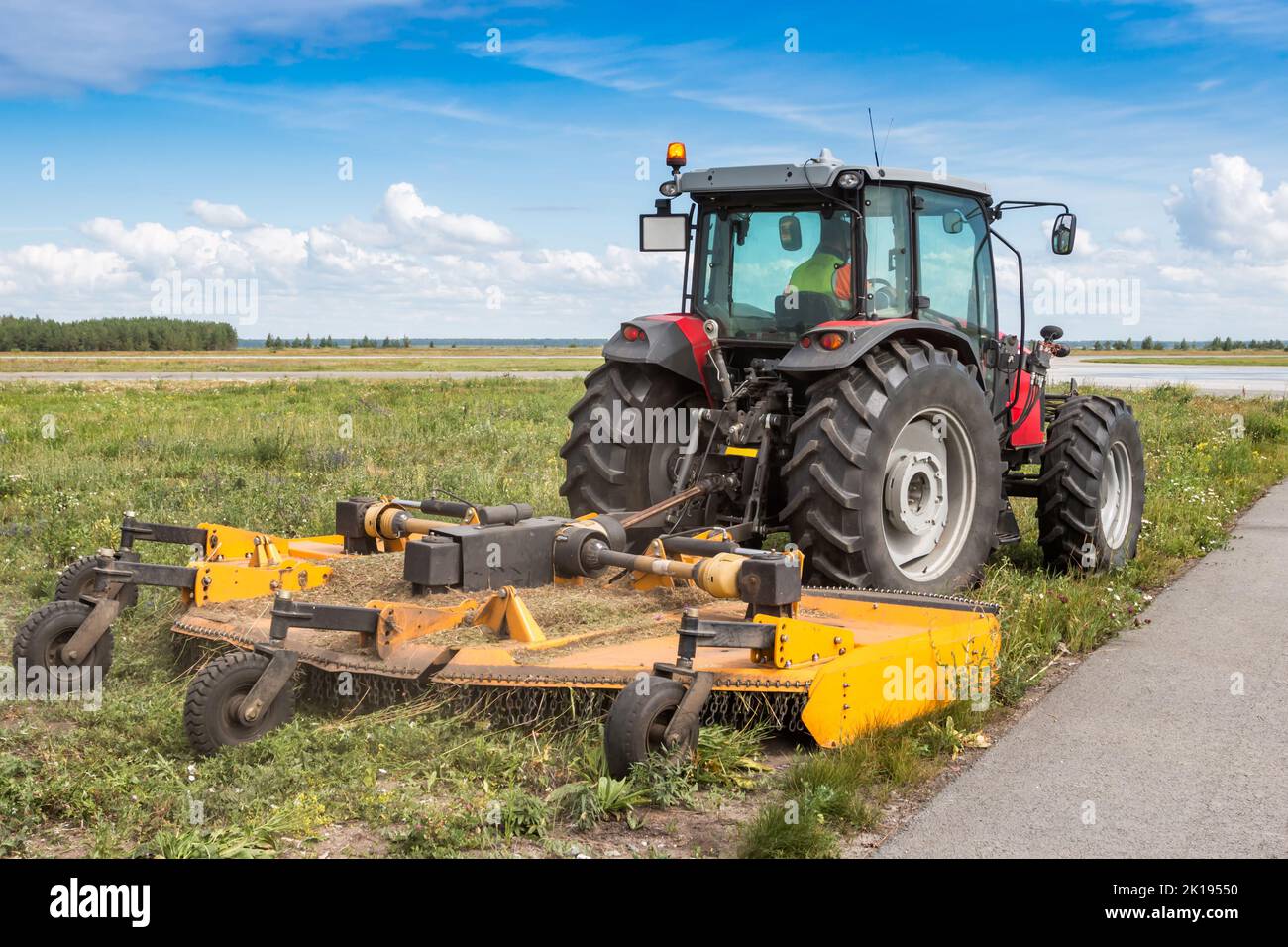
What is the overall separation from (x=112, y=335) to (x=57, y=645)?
76.9 m

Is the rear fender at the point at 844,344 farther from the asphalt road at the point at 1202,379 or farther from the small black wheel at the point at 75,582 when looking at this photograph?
the asphalt road at the point at 1202,379

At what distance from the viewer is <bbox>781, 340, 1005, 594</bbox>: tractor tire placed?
605cm

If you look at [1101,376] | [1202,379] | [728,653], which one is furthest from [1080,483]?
[1101,376]

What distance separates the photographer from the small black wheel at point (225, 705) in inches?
172

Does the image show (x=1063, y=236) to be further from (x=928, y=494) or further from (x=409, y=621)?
(x=409, y=621)

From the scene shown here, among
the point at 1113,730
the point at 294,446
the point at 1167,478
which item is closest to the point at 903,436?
the point at 1113,730

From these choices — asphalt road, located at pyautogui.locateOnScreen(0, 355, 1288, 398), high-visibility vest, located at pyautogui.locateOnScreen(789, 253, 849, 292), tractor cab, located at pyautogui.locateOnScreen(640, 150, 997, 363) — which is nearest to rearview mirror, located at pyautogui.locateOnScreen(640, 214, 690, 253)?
tractor cab, located at pyautogui.locateOnScreen(640, 150, 997, 363)

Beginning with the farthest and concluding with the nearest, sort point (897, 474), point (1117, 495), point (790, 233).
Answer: point (1117, 495) → point (790, 233) → point (897, 474)

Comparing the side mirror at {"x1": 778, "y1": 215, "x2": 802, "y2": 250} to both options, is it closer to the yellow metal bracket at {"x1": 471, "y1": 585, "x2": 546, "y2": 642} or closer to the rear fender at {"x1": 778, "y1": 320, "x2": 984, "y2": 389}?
the rear fender at {"x1": 778, "y1": 320, "x2": 984, "y2": 389}

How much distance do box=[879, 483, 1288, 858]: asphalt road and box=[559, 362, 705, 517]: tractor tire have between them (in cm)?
254

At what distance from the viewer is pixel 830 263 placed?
6.88 m

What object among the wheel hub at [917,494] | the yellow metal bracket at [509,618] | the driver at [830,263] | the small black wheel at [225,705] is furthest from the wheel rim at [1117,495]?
the small black wheel at [225,705]
